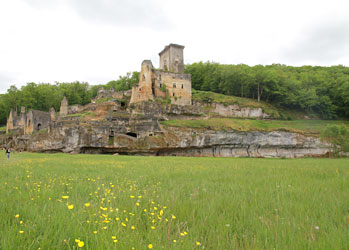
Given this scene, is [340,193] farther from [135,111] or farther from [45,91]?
[45,91]

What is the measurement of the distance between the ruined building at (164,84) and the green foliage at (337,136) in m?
28.1

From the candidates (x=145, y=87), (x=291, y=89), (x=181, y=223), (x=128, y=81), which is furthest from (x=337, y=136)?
(x=128, y=81)

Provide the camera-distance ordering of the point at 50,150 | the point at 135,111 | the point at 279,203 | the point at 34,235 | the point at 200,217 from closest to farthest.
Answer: the point at 34,235, the point at 200,217, the point at 279,203, the point at 50,150, the point at 135,111

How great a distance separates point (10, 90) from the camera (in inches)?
2901

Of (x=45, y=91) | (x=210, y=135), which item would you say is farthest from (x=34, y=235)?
(x=45, y=91)

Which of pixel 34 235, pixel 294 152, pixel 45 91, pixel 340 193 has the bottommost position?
pixel 294 152

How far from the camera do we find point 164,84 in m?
49.2

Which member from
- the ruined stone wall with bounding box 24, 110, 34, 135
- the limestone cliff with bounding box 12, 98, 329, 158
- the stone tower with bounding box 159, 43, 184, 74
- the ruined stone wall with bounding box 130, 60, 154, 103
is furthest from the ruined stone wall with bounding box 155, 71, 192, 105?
the ruined stone wall with bounding box 24, 110, 34, 135

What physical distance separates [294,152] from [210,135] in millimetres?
18153

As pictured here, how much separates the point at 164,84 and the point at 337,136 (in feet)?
115

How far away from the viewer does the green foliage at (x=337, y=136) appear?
37.0m

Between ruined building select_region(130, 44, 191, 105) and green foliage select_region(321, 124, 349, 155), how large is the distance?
1108 inches

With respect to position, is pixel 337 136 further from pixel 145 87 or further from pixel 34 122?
pixel 34 122

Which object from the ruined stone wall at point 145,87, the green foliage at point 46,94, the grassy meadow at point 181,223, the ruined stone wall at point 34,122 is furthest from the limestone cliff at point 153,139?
the green foliage at point 46,94
